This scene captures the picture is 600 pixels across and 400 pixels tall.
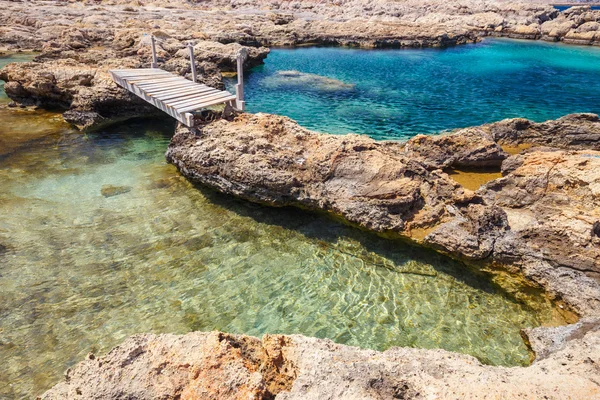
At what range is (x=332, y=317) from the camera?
6.50 m

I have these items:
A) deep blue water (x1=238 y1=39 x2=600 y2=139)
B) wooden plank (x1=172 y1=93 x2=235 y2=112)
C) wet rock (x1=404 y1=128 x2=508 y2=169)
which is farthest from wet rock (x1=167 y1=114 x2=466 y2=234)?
deep blue water (x1=238 y1=39 x2=600 y2=139)

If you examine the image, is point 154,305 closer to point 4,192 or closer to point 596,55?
point 4,192

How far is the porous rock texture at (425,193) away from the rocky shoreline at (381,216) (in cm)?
3

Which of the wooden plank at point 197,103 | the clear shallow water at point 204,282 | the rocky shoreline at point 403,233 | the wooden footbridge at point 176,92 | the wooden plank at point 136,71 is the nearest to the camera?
the rocky shoreline at point 403,233

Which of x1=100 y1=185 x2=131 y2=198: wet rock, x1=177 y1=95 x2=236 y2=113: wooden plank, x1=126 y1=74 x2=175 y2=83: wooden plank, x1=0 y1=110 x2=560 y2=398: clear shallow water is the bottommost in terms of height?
x1=0 y1=110 x2=560 y2=398: clear shallow water

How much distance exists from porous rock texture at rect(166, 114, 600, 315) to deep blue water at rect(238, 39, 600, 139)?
25.8ft

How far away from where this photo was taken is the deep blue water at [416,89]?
18.6 m

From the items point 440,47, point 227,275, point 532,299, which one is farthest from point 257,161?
point 440,47

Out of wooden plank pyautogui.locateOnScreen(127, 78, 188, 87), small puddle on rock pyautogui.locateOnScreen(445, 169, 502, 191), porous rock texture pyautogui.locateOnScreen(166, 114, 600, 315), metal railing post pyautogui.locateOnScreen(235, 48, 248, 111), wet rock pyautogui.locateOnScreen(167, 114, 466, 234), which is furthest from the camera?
wooden plank pyautogui.locateOnScreen(127, 78, 188, 87)

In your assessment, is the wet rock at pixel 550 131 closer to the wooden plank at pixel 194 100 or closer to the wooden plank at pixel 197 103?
the wooden plank at pixel 197 103

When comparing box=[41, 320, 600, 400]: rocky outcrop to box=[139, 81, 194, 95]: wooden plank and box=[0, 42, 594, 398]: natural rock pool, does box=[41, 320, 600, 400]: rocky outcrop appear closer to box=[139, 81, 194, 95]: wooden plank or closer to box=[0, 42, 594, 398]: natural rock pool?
box=[0, 42, 594, 398]: natural rock pool

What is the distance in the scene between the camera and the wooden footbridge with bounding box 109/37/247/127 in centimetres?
1152

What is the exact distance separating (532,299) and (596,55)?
172ft

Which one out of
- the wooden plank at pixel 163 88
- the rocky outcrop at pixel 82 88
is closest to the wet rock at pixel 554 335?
the wooden plank at pixel 163 88
